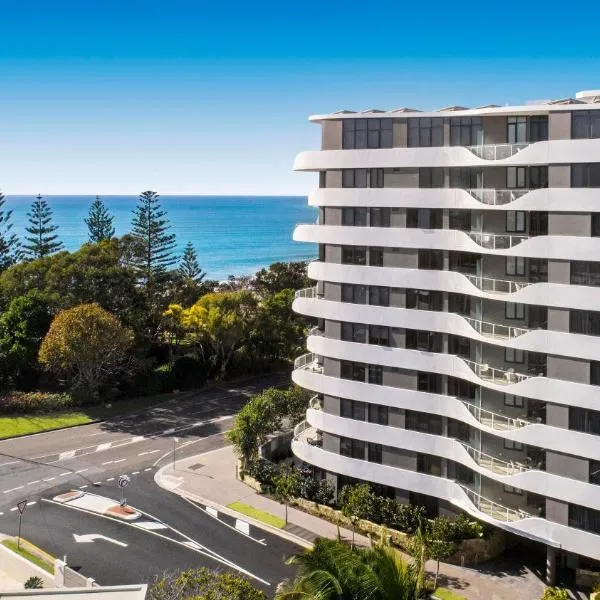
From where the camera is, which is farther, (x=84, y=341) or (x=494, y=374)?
(x=84, y=341)

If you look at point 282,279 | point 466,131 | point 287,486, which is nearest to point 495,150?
point 466,131

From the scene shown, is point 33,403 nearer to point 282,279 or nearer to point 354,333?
point 282,279

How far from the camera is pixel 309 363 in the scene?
36.6m

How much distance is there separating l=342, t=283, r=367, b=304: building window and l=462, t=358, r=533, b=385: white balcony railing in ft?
17.0

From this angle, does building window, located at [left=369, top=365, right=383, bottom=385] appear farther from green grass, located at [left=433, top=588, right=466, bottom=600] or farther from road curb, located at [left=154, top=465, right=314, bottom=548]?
green grass, located at [left=433, top=588, right=466, bottom=600]

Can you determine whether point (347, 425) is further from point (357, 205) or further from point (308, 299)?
point (357, 205)

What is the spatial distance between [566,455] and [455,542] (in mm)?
6252

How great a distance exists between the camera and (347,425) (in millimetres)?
32375

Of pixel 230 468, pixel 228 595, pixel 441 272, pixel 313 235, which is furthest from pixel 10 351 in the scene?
pixel 228 595

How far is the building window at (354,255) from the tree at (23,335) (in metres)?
29.0

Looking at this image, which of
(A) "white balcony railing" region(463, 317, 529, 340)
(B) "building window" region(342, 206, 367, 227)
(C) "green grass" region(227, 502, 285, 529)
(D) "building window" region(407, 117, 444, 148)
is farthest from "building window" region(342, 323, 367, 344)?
(C) "green grass" region(227, 502, 285, 529)

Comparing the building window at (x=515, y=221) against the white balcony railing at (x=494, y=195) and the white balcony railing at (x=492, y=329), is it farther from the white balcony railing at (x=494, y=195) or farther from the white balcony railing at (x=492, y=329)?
the white balcony railing at (x=492, y=329)

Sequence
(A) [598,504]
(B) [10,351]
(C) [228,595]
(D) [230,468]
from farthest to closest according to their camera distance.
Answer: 1. (B) [10,351]
2. (D) [230,468]
3. (A) [598,504]
4. (C) [228,595]

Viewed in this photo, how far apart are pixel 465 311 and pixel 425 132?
7508 mm
